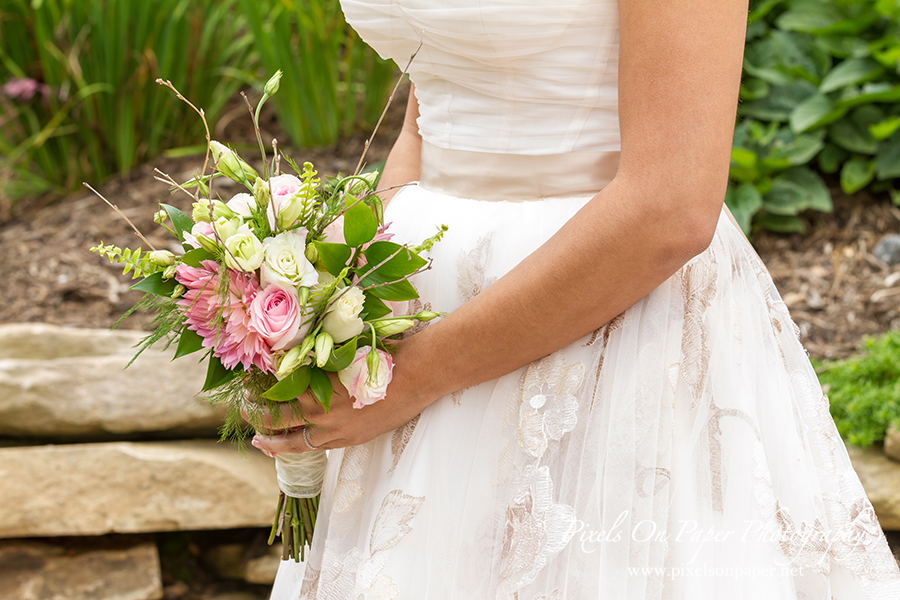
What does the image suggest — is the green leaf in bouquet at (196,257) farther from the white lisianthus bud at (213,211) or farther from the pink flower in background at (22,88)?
the pink flower in background at (22,88)

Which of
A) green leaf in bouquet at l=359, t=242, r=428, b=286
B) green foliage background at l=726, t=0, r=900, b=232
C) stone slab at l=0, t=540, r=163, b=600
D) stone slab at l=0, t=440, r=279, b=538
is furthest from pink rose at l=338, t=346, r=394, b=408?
green foliage background at l=726, t=0, r=900, b=232

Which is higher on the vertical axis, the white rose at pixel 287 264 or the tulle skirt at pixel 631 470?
the white rose at pixel 287 264

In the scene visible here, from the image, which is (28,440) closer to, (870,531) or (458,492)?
(458,492)

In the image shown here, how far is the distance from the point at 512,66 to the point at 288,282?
44 cm

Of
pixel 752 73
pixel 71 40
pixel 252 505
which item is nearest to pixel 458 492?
pixel 252 505

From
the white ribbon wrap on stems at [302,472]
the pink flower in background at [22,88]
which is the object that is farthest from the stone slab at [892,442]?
the pink flower in background at [22,88]

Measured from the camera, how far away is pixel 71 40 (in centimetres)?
370

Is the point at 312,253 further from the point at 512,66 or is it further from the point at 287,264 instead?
the point at 512,66

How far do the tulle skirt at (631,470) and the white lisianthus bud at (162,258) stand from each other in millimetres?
399

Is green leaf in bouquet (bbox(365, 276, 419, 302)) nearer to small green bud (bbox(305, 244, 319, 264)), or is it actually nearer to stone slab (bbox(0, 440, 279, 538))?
small green bud (bbox(305, 244, 319, 264))

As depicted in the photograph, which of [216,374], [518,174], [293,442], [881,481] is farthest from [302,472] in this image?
[881,481]

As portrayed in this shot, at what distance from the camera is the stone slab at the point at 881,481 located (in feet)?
7.36

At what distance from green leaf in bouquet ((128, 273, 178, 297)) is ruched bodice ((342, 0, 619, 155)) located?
0.48 metres

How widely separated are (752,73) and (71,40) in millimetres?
3417
